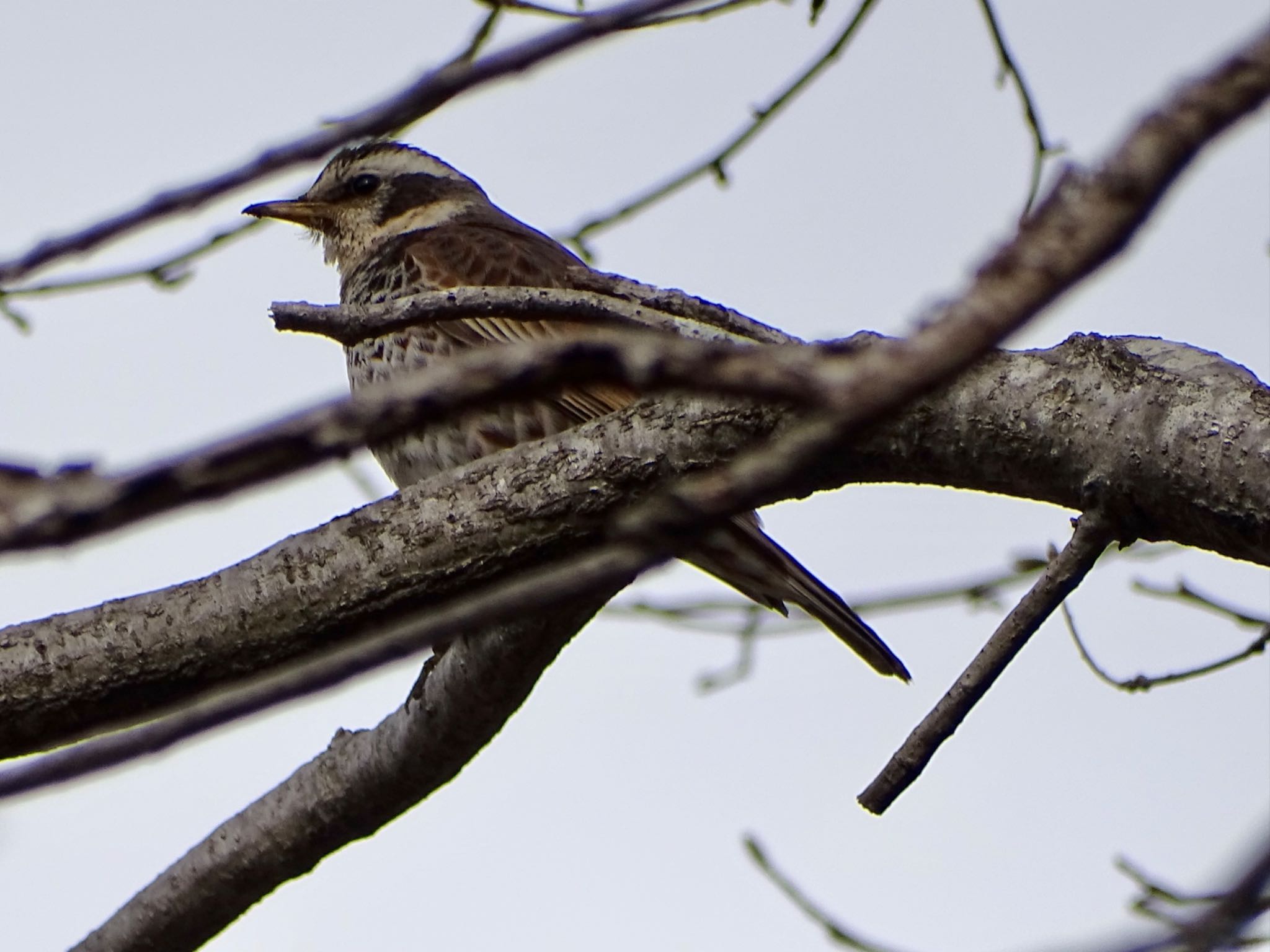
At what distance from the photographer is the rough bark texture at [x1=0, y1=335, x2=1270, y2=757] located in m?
3.33

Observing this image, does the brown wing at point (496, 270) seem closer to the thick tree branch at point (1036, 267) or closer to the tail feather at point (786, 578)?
the tail feather at point (786, 578)

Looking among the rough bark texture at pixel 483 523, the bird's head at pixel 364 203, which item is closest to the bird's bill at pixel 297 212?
the bird's head at pixel 364 203

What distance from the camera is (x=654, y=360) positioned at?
1168 mm

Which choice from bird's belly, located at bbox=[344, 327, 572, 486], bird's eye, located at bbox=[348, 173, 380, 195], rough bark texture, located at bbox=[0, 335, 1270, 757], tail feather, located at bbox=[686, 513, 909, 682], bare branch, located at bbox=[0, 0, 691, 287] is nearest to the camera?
bare branch, located at bbox=[0, 0, 691, 287]

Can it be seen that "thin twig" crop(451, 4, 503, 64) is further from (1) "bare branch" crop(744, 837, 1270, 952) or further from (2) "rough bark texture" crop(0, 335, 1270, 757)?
(1) "bare branch" crop(744, 837, 1270, 952)

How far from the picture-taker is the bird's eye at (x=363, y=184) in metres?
7.57

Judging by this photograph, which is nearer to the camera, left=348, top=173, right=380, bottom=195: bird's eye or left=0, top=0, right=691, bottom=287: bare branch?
left=0, top=0, right=691, bottom=287: bare branch

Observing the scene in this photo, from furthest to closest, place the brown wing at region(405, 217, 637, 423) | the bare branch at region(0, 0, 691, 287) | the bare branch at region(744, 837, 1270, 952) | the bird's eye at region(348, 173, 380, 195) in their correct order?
the bird's eye at region(348, 173, 380, 195) → the brown wing at region(405, 217, 637, 423) → the bare branch at region(0, 0, 691, 287) → the bare branch at region(744, 837, 1270, 952)

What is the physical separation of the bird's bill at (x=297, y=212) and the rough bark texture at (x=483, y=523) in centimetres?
421

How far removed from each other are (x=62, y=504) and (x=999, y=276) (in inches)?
28.7

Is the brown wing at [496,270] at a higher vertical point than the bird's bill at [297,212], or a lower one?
lower

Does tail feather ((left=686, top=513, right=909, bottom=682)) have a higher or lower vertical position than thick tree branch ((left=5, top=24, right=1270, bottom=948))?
higher

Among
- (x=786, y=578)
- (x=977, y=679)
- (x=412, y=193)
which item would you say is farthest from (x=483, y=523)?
(x=412, y=193)

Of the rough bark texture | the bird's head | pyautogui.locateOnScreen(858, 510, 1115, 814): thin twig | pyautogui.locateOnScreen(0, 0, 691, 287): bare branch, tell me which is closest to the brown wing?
the bird's head
